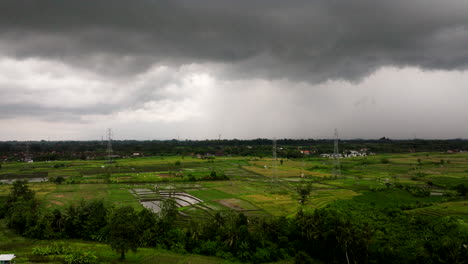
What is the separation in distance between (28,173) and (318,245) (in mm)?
94247

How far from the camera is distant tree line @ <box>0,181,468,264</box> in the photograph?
2844 centimetres

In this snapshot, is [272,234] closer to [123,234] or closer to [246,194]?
[123,234]

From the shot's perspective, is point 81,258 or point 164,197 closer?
point 81,258

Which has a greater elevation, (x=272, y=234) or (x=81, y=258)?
(x=272, y=234)

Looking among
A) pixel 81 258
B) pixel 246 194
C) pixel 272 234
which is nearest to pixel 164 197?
pixel 246 194

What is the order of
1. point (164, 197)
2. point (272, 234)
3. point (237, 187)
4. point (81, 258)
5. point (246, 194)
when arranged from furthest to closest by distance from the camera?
point (237, 187), point (246, 194), point (164, 197), point (272, 234), point (81, 258)

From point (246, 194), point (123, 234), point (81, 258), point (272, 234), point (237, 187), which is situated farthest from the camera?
point (237, 187)

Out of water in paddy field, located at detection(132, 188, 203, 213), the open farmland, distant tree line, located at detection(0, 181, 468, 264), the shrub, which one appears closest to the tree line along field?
the open farmland

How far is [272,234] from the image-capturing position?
34.0 m

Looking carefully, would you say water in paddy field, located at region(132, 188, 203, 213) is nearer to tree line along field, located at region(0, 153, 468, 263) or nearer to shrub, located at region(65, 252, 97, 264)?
tree line along field, located at region(0, 153, 468, 263)

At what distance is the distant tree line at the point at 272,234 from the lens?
28.4m

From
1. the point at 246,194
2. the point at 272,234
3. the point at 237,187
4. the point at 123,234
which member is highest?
the point at 123,234

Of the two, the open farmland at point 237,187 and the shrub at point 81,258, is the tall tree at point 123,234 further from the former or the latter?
the open farmland at point 237,187

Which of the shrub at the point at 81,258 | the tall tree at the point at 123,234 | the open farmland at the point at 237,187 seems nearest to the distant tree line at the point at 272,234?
the tall tree at the point at 123,234
